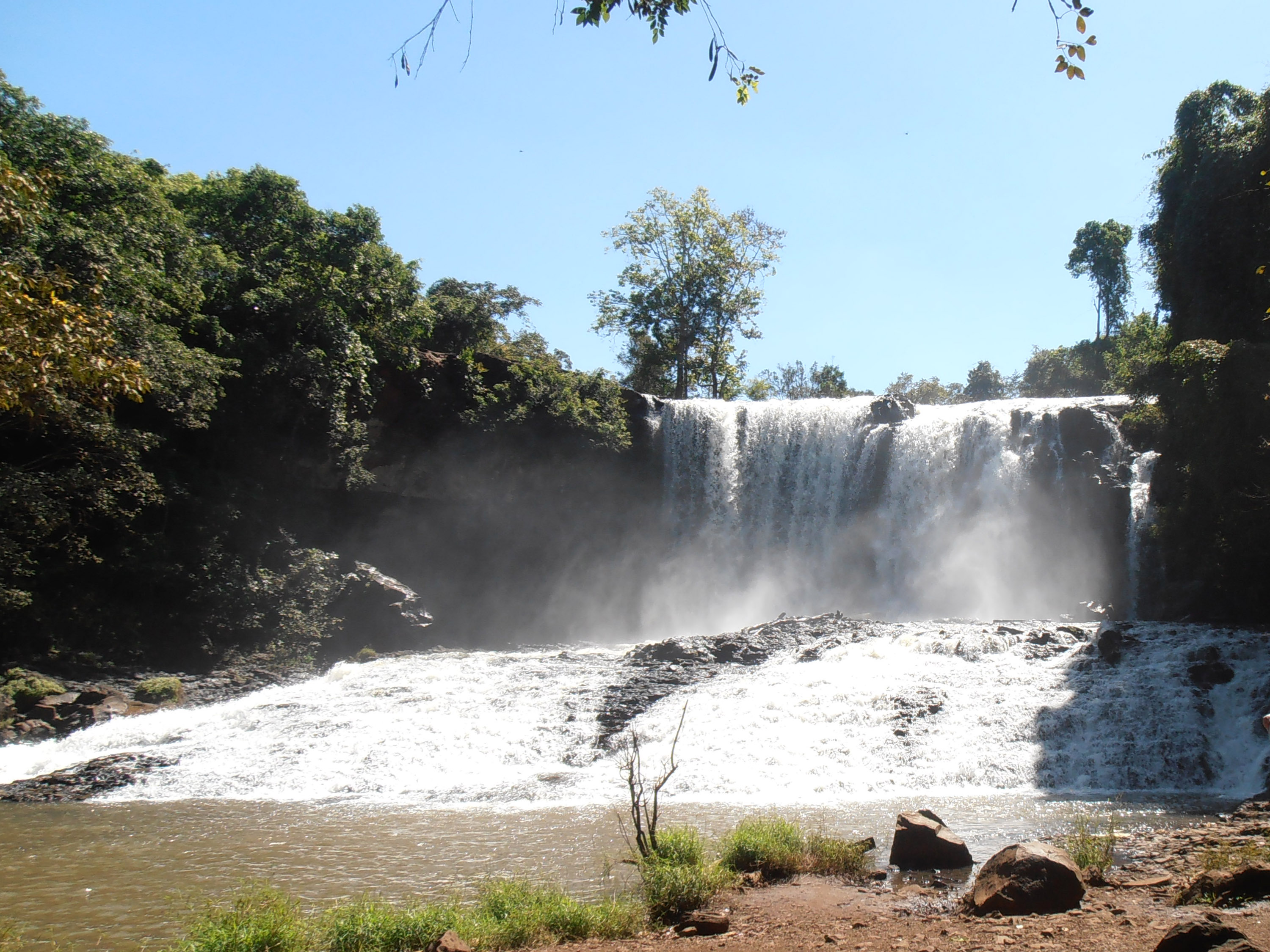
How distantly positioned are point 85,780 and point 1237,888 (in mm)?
13255

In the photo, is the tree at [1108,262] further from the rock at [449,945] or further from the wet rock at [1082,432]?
the rock at [449,945]

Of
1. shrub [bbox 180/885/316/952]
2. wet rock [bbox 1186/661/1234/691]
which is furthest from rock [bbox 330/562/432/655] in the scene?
wet rock [bbox 1186/661/1234/691]

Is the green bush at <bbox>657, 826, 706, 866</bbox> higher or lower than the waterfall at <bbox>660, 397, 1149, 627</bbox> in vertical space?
lower

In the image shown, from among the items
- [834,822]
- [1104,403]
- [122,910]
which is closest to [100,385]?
[122,910]

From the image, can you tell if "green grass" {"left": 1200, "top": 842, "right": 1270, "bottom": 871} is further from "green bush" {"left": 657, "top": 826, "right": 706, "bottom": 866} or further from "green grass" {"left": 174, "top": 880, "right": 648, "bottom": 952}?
"green grass" {"left": 174, "top": 880, "right": 648, "bottom": 952}

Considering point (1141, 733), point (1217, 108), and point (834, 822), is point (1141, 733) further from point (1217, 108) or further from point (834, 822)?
point (1217, 108)

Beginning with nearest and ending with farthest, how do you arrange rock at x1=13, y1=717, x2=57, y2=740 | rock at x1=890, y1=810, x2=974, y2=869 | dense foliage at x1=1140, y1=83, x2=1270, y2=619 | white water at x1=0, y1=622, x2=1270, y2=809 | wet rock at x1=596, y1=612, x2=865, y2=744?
rock at x1=890, y1=810, x2=974, y2=869
white water at x1=0, y1=622, x2=1270, y2=809
rock at x1=13, y1=717, x2=57, y2=740
wet rock at x1=596, y1=612, x2=865, y2=744
dense foliage at x1=1140, y1=83, x2=1270, y2=619

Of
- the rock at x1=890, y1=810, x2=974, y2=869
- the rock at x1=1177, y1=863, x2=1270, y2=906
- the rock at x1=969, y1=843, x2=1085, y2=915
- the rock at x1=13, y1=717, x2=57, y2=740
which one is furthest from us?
the rock at x1=13, y1=717, x2=57, y2=740

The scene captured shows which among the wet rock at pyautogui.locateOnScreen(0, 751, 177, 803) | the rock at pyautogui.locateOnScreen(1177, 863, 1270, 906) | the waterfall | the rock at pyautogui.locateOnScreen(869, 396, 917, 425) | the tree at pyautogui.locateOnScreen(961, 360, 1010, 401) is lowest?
the wet rock at pyautogui.locateOnScreen(0, 751, 177, 803)

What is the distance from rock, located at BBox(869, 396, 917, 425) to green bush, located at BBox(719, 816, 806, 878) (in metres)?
21.3

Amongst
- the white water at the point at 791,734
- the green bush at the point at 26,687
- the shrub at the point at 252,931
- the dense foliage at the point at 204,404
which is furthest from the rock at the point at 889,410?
the shrub at the point at 252,931

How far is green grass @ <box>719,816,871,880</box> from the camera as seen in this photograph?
6.76 meters

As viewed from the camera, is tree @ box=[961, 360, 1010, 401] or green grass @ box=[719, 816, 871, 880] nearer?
green grass @ box=[719, 816, 871, 880]

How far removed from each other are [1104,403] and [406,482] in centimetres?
2206
